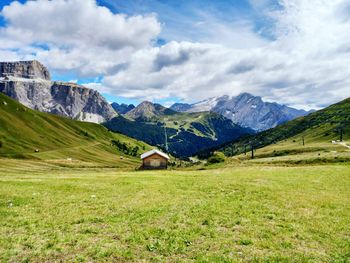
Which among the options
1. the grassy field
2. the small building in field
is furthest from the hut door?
the grassy field

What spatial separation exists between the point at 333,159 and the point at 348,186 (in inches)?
2926

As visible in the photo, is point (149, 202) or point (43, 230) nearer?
point (43, 230)

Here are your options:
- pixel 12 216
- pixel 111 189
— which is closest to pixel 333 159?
pixel 111 189

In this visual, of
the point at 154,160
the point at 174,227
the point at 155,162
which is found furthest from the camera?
the point at 154,160

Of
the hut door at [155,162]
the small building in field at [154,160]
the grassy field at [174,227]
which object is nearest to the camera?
the grassy field at [174,227]

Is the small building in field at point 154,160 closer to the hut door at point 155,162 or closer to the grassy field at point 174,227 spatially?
the hut door at point 155,162

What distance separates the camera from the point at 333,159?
106 meters

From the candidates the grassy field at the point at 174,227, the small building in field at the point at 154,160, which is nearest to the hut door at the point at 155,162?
the small building in field at the point at 154,160

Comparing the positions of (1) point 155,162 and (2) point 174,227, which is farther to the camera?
(1) point 155,162

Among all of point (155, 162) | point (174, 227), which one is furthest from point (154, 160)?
point (174, 227)

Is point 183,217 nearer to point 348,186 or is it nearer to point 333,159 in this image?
point 348,186

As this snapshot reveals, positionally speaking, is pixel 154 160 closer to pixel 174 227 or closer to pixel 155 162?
pixel 155 162

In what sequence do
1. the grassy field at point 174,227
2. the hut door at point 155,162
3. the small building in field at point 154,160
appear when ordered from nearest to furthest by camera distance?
the grassy field at point 174,227 < the small building in field at point 154,160 < the hut door at point 155,162

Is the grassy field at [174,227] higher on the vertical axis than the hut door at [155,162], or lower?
higher
